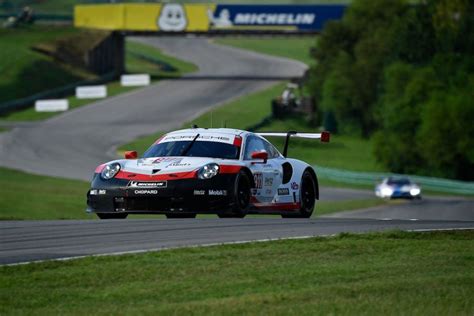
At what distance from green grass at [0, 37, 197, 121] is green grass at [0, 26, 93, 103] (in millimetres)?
2086

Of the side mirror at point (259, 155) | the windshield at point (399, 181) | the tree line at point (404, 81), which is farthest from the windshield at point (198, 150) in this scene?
the tree line at point (404, 81)

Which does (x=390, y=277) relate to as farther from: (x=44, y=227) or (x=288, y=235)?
(x=44, y=227)

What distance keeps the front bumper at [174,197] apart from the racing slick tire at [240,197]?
153 mm

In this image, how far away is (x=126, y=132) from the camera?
65812 millimetres

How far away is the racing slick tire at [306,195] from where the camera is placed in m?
20.0

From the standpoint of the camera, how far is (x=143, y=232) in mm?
15141

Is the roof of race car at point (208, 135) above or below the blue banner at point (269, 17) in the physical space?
below

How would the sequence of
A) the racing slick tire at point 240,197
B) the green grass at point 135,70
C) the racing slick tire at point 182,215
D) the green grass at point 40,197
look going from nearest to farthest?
the racing slick tire at point 240,197 → the racing slick tire at point 182,215 → the green grass at point 40,197 → the green grass at point 135,70

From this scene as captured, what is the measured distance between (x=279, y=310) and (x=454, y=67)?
61.1 metres

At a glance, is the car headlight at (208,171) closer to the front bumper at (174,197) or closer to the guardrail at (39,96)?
the front bumper at (174,197)

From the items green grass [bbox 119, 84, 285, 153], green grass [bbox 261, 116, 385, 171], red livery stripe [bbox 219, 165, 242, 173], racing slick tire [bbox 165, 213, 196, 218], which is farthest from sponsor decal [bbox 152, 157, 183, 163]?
green grass [bbox 261, 116, 385, 171]

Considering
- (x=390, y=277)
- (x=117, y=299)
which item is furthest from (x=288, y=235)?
(x=117, y=299)

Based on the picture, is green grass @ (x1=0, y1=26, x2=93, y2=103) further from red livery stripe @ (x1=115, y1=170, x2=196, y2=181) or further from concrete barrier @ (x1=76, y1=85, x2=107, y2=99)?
red livery stripe @ (x1=115, y1=170, x2=196, y2=181)

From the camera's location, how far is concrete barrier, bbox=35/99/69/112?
74.1 meters
